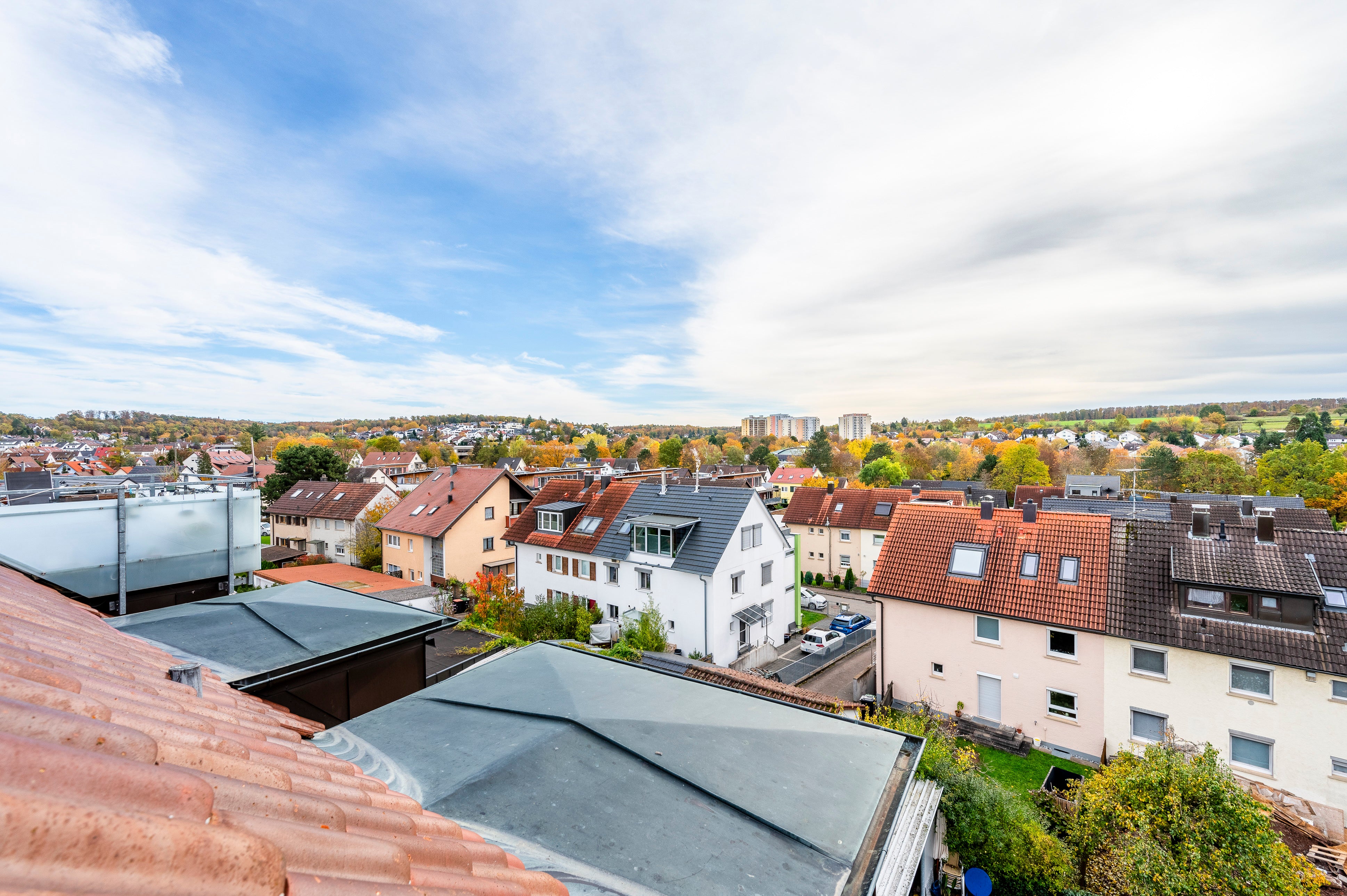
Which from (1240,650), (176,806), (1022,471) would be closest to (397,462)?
(1022,471)

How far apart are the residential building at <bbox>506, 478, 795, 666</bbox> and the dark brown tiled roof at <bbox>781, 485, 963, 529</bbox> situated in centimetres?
1491

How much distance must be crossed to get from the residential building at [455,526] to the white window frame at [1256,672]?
31.5 m

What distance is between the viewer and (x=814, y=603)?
3481 centimetres

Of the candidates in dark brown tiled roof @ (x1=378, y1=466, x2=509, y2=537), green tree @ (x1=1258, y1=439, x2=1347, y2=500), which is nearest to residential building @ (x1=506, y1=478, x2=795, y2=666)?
dark brown tiled roof @ (x1=378, y1=466, x2=509, y2=537)

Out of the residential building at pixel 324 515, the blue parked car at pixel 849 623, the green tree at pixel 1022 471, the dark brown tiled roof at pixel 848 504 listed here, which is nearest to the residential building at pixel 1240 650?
the blue parked car at pixel 849 623

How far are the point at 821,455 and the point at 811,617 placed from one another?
217 feet

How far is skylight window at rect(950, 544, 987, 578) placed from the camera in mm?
19516

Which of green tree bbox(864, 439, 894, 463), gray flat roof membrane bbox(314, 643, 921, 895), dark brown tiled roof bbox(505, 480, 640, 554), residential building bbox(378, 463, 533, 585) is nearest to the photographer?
gray flat roof membrane bbox(314, 643, 921, 895)

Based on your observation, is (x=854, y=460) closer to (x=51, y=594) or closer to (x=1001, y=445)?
(x=1001, y=445)

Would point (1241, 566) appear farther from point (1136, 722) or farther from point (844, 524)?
point (844, 524)

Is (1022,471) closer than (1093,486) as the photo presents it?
No

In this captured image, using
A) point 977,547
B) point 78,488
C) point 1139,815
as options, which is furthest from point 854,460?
point 78,488

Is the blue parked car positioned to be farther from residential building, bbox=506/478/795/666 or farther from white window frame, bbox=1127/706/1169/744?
white window frame, bbox=1127/706/1169/744

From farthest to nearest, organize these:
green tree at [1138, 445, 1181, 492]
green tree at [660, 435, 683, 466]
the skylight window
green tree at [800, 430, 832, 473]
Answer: green tree at [660, 435, 683, 466]
green tree at [800, 430, 832, 473]
green tree at [1138, 445, 1181, 492]
the skylight window
